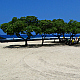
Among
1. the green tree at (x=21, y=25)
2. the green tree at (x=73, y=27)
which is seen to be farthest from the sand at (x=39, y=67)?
the green tree at (x=73, y=27)

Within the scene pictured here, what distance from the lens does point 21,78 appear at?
5.64 meters

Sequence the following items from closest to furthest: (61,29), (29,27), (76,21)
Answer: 1. (29,27)
2. (61,29)
3. (76,21)

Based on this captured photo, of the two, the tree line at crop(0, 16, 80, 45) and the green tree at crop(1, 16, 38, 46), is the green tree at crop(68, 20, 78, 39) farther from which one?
the green tree at crop(1, 16, 38, 46)

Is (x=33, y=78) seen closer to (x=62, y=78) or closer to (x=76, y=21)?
(x=62, y=78)

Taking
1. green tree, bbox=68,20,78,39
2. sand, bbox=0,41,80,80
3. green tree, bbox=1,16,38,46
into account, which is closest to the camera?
sand, bbox=0,41,80,80

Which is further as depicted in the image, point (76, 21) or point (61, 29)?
point (76, 21)

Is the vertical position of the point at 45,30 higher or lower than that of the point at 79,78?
higher

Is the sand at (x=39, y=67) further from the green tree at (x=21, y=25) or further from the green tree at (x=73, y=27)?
the green tree at (x=73, y=27)

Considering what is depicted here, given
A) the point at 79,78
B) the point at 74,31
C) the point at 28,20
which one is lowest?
the point at 79,78

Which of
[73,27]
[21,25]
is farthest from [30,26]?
[73,27]

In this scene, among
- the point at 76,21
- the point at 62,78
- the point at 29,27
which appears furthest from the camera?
the point at 76,21

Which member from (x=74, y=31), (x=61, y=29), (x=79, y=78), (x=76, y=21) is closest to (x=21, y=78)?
(x=79, y=78)

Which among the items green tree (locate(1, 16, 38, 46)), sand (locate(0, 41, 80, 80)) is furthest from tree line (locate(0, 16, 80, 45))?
sand (locate(0, 41, 80, 80))

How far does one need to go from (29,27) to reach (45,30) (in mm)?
3854
